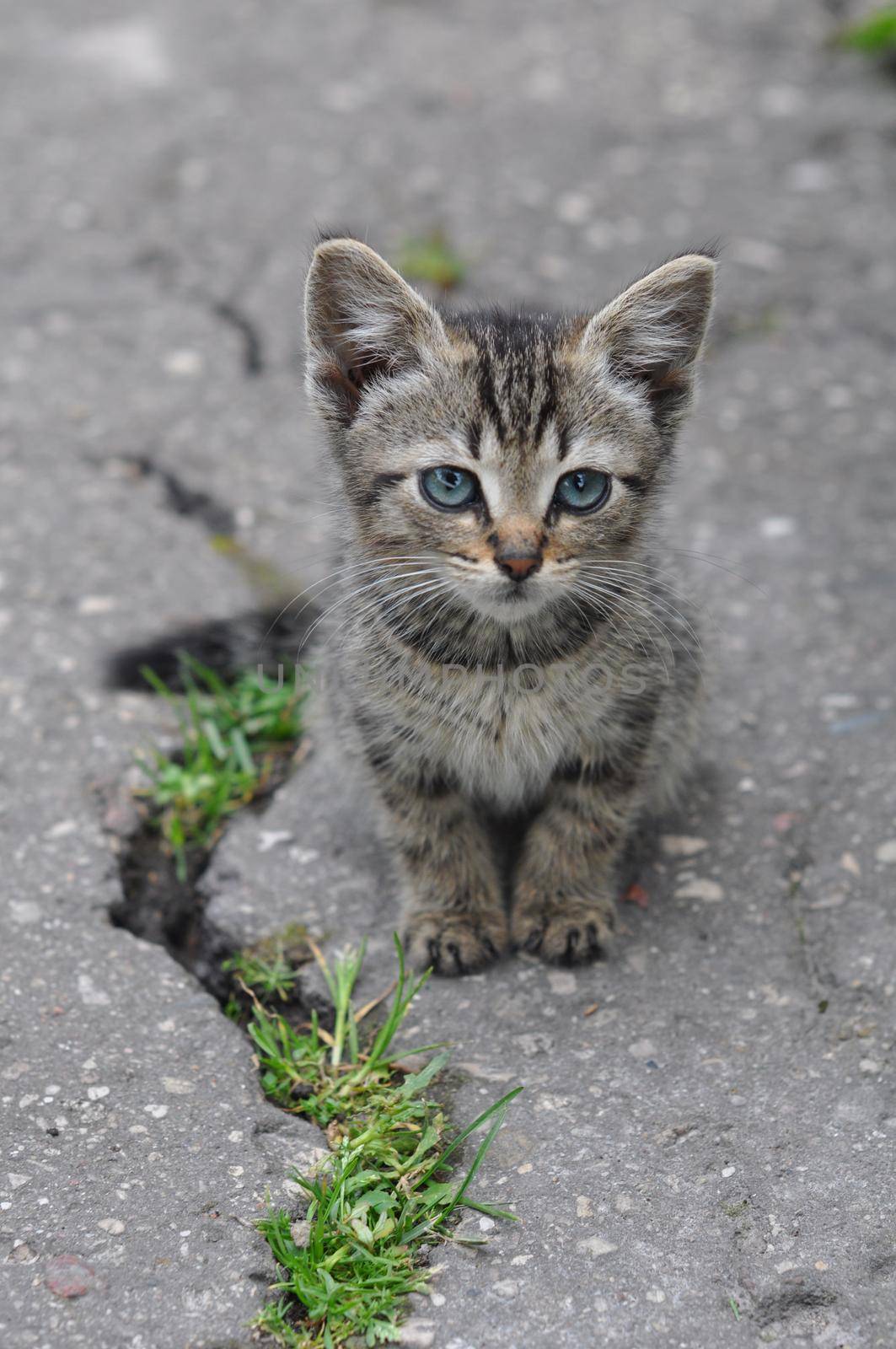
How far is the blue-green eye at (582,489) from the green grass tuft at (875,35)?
609 cm

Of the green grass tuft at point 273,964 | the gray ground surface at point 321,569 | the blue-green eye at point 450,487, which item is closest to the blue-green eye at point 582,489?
the blue-green eye at point 450,487

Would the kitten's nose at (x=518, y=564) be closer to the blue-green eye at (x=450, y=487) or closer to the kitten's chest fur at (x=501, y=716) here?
the blue-green eye at (x=450, y=487)

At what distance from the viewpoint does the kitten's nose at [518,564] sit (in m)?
3.05

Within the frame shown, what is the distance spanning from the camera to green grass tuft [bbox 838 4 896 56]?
26.0 ft

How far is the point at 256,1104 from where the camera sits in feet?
10.2

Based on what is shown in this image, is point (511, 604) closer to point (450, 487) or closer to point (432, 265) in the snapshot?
point (450, 487)

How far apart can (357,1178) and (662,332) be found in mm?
2192

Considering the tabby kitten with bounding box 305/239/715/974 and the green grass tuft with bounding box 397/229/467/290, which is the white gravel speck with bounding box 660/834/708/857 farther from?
the green grass tuft with bounding box 397/229/467/290

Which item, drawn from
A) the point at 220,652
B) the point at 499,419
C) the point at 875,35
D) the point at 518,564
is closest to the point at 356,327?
the point at 499,419

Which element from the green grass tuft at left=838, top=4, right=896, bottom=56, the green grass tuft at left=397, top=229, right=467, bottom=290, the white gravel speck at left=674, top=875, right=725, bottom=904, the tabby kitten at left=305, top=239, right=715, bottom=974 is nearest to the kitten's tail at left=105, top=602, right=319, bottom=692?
the tabby kitten at left=305, top=239, right=715, bottom=974

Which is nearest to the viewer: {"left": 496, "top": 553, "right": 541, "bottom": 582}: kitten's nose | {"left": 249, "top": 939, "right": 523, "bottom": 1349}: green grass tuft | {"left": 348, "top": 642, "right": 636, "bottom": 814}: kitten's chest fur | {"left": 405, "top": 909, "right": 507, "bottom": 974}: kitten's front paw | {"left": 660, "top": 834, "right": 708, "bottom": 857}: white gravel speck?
{"left": 249, "top": 939, "right": 523, "bottom": 1349}: green grass tuft

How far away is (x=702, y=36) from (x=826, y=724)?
6024 mm

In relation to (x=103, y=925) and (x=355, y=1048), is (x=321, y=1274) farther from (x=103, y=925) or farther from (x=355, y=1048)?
(x=103, y=925)

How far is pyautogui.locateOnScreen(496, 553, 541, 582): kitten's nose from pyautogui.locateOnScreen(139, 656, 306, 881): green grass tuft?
1429 millimetres
